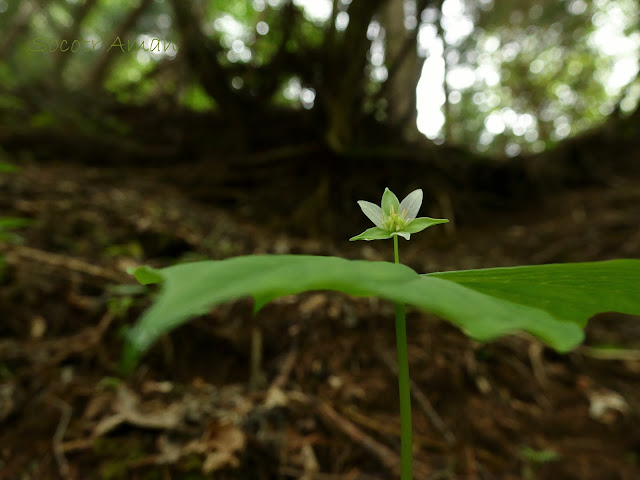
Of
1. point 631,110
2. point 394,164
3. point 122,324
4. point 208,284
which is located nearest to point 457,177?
point 394,164

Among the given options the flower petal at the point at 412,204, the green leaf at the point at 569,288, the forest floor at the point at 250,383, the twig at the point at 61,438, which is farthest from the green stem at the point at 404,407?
the twig at the point at 61,438

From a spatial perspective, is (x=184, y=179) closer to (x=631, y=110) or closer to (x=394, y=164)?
(x=394, y=164)

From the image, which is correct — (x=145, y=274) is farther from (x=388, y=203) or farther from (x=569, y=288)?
(x=569, y=288)

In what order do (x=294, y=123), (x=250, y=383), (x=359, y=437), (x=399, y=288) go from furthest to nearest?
(x=294, y=123) < (x=250, y=383) < (x=359, y=437) < (x=399, y=288)

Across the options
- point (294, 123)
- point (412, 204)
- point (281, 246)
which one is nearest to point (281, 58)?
point (294, 123)

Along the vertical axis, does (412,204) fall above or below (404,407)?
above

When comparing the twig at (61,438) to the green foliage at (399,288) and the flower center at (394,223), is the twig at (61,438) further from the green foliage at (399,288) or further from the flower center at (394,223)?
the flower center at (394,223)

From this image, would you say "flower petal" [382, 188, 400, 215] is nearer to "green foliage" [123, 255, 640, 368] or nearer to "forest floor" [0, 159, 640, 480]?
"green foliage" [123, 255, 640, 368]
